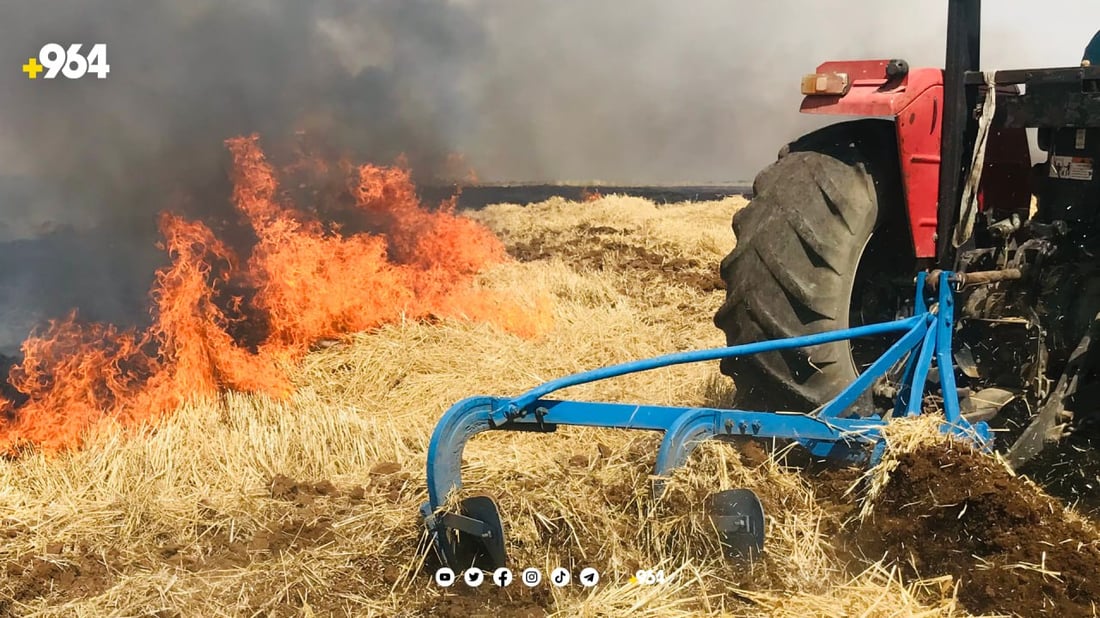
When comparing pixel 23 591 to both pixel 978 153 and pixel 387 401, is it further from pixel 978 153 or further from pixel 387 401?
pixel 978 153

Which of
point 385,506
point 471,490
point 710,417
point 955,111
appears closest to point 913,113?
point 955,111

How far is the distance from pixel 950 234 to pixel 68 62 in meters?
9.60

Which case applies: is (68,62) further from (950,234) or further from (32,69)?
(950,234)

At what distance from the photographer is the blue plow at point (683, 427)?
12.5 feet

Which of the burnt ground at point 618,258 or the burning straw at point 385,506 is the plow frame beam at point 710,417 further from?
the burnt ground at point 618,258

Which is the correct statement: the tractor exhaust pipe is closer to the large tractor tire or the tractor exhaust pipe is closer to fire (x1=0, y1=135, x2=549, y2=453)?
the large tractor tire

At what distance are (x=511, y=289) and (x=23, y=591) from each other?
507 cm

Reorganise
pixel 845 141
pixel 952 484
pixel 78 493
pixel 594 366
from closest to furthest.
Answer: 1. pixel 952 484
2. pixel 845 141
3. pixel 78 493
4. pixel 594 366

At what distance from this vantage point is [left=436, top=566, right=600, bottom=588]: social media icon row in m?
3.84

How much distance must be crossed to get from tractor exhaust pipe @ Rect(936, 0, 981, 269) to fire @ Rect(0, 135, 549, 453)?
3892 millimetres

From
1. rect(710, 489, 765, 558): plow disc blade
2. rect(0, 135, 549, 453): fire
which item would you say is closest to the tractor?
rect(710, 489, 765, 558): plow disc blade

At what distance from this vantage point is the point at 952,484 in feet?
12.3

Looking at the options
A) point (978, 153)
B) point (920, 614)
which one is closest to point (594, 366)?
point (978, 153)

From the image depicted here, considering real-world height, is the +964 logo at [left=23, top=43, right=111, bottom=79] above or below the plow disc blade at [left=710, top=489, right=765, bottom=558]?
above
